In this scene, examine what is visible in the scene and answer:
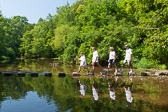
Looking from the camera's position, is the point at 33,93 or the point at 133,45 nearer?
the point at 33,93

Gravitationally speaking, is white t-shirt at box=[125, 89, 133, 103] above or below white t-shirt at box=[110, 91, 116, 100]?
below

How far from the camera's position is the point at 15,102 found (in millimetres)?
6965

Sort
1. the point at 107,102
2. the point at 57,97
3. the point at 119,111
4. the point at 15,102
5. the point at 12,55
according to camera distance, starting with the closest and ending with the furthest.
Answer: the point at 119,111, the point at 107,102, the point at 15,102, the point at 57,97, the point at 12,55

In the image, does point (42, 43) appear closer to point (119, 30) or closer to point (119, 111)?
point (119, 30)

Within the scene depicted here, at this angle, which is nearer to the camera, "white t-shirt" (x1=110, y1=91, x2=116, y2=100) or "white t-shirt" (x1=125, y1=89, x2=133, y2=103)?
"white t-shirt" (x1=125, y1=89, x2=133, y2=103)

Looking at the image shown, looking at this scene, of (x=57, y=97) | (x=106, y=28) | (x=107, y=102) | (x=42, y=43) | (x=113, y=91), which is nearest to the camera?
(x=107, y=102)

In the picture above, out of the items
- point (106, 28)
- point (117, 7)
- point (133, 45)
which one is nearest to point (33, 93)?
point (133, 45)

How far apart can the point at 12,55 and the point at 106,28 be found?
4675 cm

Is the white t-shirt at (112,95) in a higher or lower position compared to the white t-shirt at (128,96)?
higher

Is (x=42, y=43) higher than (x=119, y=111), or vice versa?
(x=42, y=43)

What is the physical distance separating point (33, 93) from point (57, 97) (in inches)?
62.5

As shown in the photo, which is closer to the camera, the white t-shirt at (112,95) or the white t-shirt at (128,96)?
the white t-shirt at (128,96)

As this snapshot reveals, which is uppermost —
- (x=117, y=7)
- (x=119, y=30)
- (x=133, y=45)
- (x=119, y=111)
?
(x=117, y=7)

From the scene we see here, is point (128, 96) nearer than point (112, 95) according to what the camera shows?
Yes
